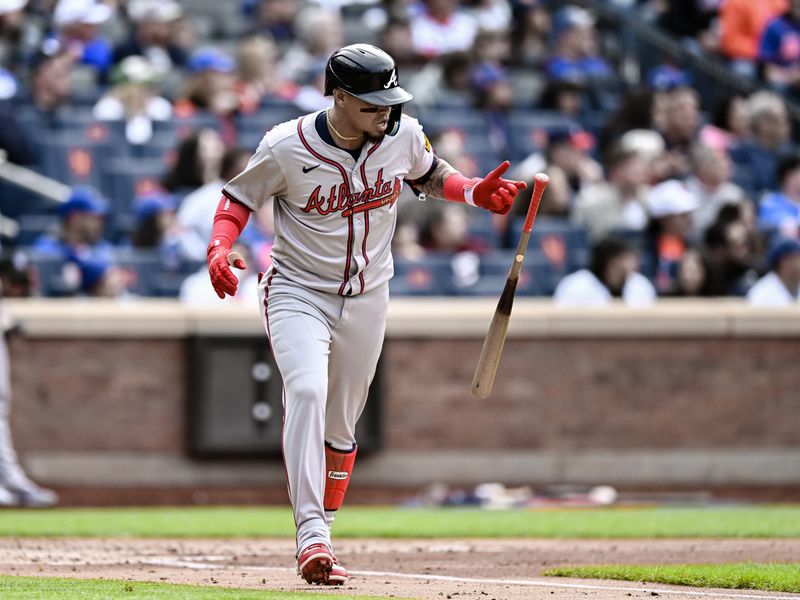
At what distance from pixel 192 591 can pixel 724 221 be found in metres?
8.88

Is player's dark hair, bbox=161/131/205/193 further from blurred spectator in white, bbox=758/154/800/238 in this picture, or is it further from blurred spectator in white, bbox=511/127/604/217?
blurred spectator in white, bbox=758/154/800/238

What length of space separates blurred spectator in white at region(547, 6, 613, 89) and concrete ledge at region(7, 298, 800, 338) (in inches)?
146

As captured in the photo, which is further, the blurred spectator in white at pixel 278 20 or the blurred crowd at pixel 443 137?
the blurred spectator in white at pixel 278 20

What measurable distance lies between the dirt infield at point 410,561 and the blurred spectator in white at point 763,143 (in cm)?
735

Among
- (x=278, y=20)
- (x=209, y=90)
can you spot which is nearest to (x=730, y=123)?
(x=278, y=20)

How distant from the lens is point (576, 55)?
16.2 meters

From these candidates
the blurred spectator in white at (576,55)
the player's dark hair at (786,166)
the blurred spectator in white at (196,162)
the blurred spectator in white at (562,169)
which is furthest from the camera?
the blurred spectator in white at (576,55)

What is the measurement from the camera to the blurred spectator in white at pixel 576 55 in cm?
1596

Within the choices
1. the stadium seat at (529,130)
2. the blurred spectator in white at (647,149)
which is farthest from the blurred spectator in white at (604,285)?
the stadium seat at (529,130)

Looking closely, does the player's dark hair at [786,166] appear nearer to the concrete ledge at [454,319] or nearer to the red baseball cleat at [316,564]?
the concrete ledge at [454,319]

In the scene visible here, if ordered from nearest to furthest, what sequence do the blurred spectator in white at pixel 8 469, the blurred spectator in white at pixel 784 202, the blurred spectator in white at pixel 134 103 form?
the blurred spectator in white at pixel 8 469, the blurred spectator in white at pixel 134 103, the blurred spectator in white at pixel 784 202

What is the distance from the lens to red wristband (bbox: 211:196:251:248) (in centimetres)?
621

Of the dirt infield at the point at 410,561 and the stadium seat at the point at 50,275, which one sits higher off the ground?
the stadium seat at the point at 50,275

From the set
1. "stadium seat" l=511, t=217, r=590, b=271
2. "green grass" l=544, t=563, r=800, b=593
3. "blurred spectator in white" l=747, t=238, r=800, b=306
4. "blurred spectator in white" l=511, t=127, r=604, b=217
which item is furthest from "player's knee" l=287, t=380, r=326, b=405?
"blurred spectator in white" l=747, t=238, r=800, b=306
